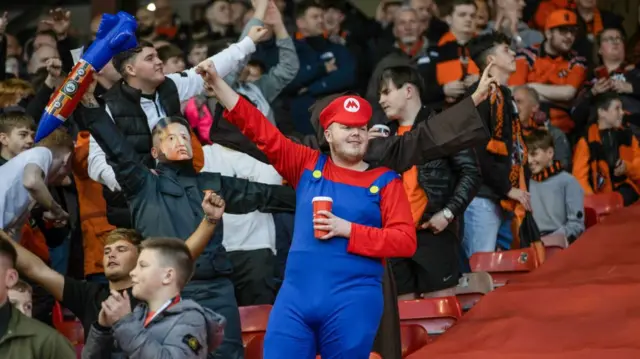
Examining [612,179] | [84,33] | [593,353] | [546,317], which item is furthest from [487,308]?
[84,33]

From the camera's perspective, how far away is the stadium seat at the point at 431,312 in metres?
6.50

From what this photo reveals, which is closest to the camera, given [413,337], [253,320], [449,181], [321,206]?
[321,206]

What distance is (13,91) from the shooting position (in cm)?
812

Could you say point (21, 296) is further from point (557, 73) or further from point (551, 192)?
point (557, 73)

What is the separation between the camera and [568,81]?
35.1 feet

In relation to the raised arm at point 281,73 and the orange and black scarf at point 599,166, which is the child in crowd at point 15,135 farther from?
the orange and black scarf at point 599,166

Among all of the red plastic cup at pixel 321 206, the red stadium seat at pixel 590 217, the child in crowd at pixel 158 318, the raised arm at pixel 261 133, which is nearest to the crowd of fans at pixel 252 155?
the child in crowd at pixel 158 318

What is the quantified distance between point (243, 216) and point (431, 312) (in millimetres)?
1353

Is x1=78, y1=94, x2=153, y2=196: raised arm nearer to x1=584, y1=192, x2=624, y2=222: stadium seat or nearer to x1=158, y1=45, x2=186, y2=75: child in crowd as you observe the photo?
x1=158, y1=45, x2=186, y2=75: child in crowd

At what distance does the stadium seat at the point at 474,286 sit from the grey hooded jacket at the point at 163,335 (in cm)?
248

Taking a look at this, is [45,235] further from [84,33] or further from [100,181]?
[84,33]

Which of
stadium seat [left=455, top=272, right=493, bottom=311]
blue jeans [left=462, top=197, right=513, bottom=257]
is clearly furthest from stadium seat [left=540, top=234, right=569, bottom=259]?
stadium seat [left=455, top=272, right=493, bottom=311]

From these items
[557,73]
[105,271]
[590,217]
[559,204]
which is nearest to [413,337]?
[105,271]

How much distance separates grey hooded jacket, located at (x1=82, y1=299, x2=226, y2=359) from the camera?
477 centimetres
